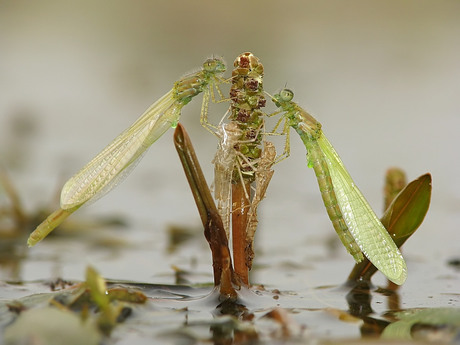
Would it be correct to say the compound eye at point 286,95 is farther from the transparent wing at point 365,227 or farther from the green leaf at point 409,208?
the green leaf at point 409,208

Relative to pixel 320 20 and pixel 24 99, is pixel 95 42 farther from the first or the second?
pixel 320 20

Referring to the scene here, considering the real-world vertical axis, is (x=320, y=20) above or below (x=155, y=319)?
above

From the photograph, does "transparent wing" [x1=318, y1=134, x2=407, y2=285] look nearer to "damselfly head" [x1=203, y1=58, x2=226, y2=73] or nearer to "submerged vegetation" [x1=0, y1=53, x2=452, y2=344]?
"submerged vegetation" [x1=0, y1=53, x2=452, y2=344]

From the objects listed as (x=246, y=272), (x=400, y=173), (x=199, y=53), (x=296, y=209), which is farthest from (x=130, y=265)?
(x=199, y=53)

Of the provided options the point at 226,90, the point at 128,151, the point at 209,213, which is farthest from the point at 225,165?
the point at 226,90

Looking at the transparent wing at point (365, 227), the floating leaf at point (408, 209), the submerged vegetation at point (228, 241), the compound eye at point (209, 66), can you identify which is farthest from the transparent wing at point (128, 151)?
the floating leaf at point (408, 209)

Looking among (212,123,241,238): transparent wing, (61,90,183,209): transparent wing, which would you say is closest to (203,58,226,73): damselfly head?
(61,90,183,209): transparent wing
